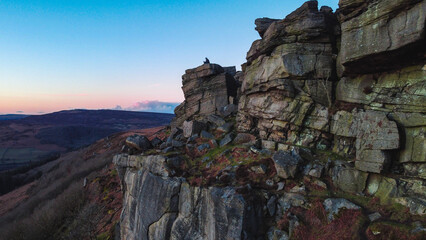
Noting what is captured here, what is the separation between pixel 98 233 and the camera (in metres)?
24.5

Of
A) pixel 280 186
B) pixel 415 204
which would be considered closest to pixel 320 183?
pixel 280 186

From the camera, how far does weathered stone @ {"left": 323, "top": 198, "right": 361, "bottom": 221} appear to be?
1124 centimetres

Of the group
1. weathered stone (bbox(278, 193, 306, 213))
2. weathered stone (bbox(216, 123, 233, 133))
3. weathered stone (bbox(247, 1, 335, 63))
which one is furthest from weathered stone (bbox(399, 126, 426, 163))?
weathered stone (bbox(216, 123, 233, 133))

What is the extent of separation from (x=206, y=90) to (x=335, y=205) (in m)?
20.3

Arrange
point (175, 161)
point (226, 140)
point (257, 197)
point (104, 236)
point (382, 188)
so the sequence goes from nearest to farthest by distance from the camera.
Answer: point (382, 188)
point (257, 197)
point (175, 161)
point (226, 140)
point (104, 236)

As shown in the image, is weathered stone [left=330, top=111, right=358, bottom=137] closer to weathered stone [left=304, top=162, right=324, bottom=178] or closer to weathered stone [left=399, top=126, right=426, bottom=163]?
weathered stone [left=399, top=126, right=426, bottom=163]

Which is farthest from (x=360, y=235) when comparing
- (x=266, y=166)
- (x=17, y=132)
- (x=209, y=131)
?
(x=17, y=132)

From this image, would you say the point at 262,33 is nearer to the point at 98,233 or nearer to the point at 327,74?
the point at 327,74

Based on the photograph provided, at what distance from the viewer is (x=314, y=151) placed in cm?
1545

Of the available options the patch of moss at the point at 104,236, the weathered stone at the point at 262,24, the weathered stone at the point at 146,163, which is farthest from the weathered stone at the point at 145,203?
the weathered stone at the point at 262,24

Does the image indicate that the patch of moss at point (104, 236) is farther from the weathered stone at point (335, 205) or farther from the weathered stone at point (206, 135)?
the weathered stone at point (335, 205)

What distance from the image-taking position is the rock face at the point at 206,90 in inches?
1077

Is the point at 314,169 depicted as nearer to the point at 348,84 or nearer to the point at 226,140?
the point at 348,84

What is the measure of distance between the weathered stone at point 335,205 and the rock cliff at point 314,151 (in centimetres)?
5
